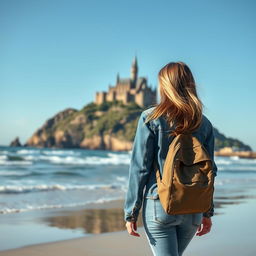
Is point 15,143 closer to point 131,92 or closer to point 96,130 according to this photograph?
point 96,130

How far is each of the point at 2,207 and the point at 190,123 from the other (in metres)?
5.82

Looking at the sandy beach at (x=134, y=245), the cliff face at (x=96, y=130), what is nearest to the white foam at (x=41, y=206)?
the sandy beach at (x=134, y=245)

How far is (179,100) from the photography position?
170 centimetres

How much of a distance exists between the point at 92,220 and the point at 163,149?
419cm

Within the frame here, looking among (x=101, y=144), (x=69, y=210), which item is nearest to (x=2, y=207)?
(x=69, y=210)

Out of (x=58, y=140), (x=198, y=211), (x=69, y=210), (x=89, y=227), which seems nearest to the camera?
(x=198, y=211)

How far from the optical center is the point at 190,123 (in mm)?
1697

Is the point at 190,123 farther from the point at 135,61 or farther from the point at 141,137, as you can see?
the point at 135,61

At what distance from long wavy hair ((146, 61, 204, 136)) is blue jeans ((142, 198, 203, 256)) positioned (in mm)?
326

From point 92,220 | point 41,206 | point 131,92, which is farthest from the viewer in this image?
point 131,92

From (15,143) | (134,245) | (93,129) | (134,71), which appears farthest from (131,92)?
(134,245)

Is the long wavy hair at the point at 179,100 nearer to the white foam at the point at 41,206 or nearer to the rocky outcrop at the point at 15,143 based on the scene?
the white foam at the point at 41,206

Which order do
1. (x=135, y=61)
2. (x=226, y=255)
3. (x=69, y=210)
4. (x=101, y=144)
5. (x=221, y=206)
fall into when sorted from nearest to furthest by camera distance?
(x=226, y=255)
(x=69, y=210)
(x=221, y=206)
(x=101, y=144)
(x=135, y=61)

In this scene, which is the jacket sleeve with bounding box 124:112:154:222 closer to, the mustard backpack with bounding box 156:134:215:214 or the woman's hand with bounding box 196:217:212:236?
the mustard backpack with bounding box 156:134:215:214
